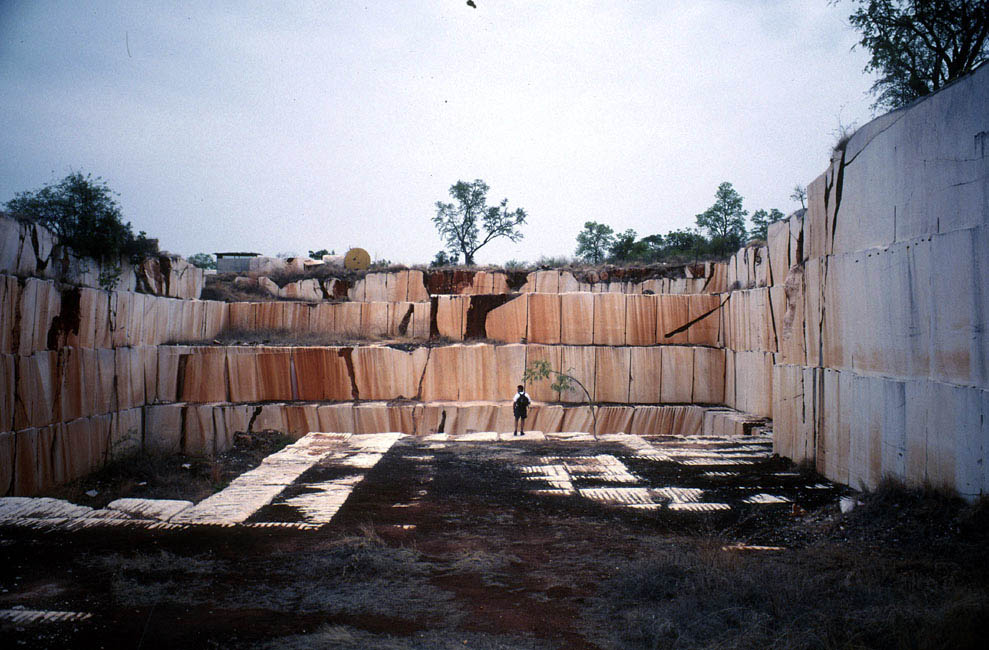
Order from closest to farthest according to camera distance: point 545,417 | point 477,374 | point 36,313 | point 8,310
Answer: point 8,310, point 36,313, point 545,417, point 477,374

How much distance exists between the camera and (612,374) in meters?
12.7

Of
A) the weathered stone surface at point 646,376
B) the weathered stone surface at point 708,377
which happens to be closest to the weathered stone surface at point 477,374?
the weathered stone surface at point 646,376

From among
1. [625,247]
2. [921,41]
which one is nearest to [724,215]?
[625,247]

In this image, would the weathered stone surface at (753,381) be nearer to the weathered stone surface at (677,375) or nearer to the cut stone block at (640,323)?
the weathered stone surface at (677,375)

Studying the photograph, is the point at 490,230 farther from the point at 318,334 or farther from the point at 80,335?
the point at 80,335

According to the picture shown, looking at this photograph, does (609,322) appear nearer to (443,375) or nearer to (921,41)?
(443,375)

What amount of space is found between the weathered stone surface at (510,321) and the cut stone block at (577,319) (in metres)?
0.81

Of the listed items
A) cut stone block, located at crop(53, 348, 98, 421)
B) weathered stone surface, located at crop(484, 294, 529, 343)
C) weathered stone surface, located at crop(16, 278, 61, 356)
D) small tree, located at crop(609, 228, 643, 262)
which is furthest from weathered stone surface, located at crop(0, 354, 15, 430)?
small tree, located at crop(609, 228, 643, 262)

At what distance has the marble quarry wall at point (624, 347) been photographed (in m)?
4.64

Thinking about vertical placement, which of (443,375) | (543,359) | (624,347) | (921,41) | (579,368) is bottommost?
(443,375)

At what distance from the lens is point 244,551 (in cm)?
409

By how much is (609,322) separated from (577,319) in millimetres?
659

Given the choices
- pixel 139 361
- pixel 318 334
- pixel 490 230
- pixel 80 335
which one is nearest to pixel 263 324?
pixel 318 334

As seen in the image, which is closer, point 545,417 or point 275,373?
point 545,417
